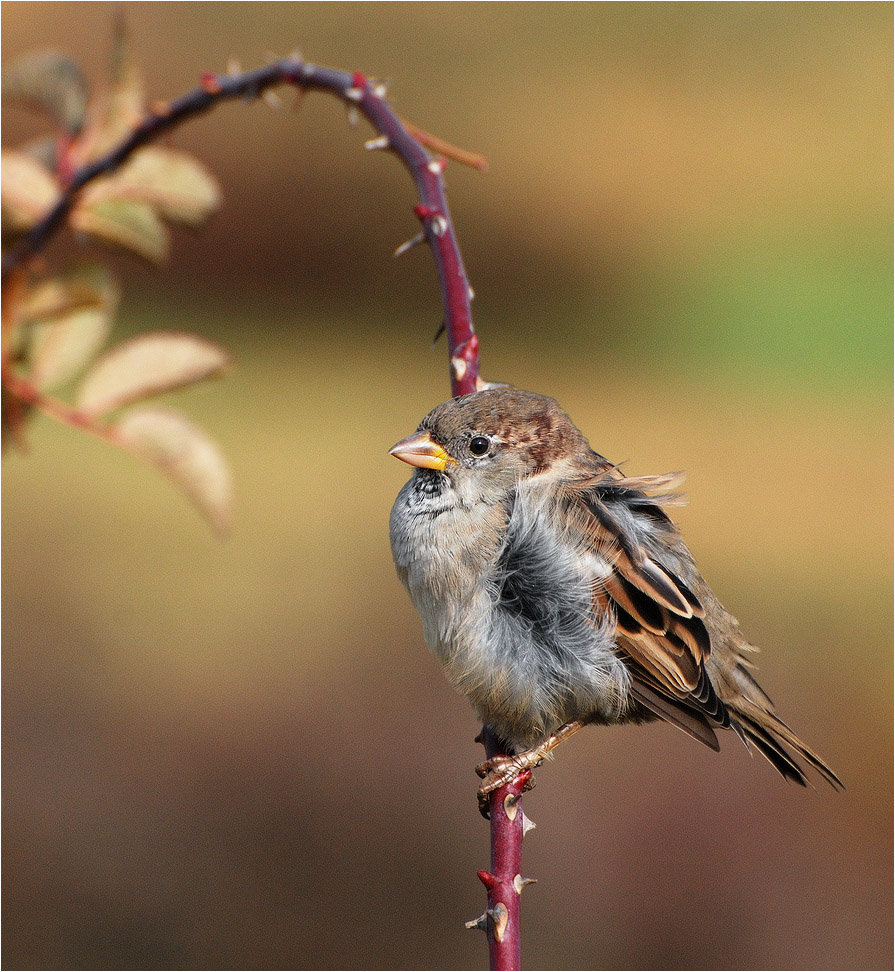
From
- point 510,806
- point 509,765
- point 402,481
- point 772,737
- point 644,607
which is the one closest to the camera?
point 510,806

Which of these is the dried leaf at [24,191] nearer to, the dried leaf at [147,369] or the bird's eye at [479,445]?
the dried leaf at [147,369]

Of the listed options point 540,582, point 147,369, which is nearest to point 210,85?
point 147,369

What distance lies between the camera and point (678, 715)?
1773mm

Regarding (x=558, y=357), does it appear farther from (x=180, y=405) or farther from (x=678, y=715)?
(x=678, y=715)

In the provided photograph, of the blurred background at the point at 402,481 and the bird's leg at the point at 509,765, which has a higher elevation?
the blurred background at the point at 402,481

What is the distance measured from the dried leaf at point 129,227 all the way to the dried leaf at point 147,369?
0.16m

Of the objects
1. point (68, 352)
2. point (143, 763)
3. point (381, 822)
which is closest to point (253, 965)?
point (381, 822)

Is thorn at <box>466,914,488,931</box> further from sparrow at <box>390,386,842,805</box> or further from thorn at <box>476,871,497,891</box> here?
sparrow at <box>390,386,842,805</box>

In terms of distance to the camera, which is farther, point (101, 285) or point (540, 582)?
point (540, 582)

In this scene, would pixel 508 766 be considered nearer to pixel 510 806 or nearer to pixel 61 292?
pixel 510 806

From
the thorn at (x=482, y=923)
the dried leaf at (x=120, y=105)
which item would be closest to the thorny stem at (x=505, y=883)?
the thorn at (x=482, y=923)

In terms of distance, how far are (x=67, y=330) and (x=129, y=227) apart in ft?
0.59

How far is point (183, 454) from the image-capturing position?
1.43 metres

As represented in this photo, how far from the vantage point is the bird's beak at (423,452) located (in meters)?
1.83
